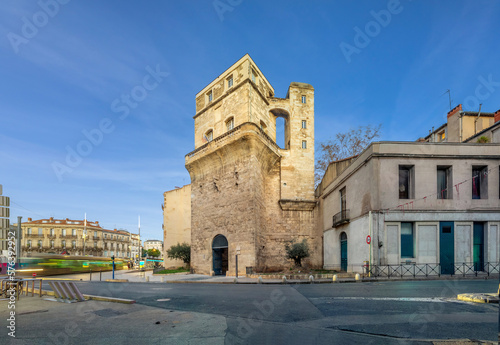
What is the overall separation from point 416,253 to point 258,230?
38.2ft

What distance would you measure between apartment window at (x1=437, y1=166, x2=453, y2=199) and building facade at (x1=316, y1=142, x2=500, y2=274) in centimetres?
5

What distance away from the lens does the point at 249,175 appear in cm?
2539

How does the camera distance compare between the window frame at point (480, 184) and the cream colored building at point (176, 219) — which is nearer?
the window frame at point (480, 184)

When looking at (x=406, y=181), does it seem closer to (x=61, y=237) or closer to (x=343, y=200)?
(x=343, y=200)

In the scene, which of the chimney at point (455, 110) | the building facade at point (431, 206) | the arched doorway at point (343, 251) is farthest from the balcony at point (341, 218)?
the chimney at point (455, 110)

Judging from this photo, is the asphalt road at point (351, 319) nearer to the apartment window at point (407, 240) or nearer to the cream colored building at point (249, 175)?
the apartment window at point (407, 240)

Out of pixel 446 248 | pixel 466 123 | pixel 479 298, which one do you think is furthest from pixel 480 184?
pixel 479 298

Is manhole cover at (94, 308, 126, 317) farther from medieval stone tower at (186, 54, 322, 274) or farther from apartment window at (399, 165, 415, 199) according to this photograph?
apartment window at (399, 165, 415, 199)

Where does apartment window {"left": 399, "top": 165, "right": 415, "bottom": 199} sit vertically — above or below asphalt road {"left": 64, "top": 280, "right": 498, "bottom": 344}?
above

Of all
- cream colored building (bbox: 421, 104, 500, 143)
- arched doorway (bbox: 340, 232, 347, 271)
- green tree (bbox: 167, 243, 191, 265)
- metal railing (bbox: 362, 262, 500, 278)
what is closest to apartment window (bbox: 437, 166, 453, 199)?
metal railing (bbox: 362, 262, 500, 278)

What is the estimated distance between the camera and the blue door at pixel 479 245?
18.6m

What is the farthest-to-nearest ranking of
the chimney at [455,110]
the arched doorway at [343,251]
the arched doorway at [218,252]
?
the chimney at [455,110] < the arched doorway at [218,252] < the arched doorway at [343,251]

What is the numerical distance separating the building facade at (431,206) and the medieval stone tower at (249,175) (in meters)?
9.00

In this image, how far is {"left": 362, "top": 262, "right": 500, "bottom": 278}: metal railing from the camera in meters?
17.7
